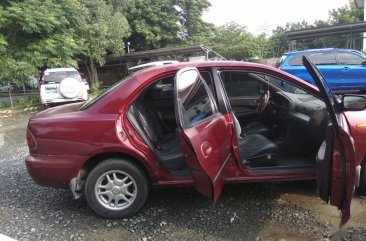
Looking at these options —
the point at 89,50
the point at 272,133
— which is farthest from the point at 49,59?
the point at 272,133

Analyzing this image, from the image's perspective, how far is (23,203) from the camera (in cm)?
432

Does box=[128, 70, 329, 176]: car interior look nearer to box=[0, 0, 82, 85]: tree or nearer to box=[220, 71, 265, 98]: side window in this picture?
box=[220, 71, 265, 98]: side window

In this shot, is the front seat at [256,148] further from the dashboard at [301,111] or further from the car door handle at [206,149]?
the car door handle at [206,149]

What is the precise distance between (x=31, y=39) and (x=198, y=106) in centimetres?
1527

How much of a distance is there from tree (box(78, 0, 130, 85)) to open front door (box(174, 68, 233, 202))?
17706mm

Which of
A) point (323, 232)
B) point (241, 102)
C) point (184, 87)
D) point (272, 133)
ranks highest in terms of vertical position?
point (184, 87)

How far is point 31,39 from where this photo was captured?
53.6 feet

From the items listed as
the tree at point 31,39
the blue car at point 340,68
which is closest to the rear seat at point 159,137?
the blue car at point 340,68

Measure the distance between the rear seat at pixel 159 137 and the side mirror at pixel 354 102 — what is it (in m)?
1.67

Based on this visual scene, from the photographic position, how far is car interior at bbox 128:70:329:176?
3748 mm

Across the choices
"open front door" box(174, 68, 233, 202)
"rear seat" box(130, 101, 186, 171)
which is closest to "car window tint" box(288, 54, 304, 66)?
"rear seat" box(130, 101, 186, 171)

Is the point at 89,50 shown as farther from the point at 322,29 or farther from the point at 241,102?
the point at 241,102

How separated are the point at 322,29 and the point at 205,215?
54.0 feet

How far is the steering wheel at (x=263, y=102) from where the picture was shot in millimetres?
4496
